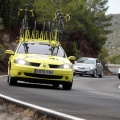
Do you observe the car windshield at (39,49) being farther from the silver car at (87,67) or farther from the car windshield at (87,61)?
the car windshield at (87,61)

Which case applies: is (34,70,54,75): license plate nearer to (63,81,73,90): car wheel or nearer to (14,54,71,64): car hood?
(14,54,71,64): car hood

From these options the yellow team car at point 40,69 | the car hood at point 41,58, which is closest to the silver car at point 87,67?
the yellow team car at point 40,69

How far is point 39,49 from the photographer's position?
16.6 m

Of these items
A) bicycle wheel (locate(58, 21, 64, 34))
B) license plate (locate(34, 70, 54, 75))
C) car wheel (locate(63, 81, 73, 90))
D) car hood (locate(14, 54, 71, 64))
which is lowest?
car wheel (locate(63, 81, 73, 90))

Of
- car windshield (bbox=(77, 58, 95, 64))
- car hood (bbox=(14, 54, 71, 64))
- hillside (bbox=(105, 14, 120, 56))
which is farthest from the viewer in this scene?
hillside (bbox=(105, 14, 120, 56))

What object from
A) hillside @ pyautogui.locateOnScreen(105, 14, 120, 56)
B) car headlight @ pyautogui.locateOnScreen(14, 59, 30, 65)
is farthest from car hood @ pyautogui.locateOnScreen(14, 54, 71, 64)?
hillside @ pyautogui.locateOnScreen(105, 14, 120, 56)

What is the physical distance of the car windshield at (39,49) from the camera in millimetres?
16453

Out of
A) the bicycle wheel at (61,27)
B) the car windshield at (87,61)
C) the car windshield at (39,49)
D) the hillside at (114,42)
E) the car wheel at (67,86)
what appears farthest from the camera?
the hillside at (114,42)

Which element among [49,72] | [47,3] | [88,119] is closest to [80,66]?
[47,3]

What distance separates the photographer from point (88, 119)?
7012mm

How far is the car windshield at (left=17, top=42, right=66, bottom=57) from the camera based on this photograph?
16.5 meters

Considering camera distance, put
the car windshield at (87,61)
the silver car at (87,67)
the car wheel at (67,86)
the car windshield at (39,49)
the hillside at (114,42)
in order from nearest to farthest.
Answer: the car wheel at (67,86), the car windshield at (39,49), the silver car at (87,67), the car windshield at (87,61), the hillside at (114,42)

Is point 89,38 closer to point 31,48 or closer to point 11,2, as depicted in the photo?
point 11,2

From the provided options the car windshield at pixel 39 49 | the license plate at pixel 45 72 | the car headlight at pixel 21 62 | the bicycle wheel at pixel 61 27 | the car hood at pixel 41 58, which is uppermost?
the bicycle wheel at pixel 61 27
